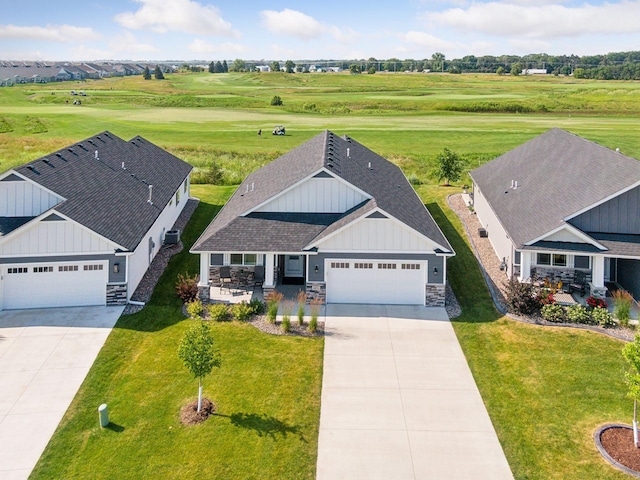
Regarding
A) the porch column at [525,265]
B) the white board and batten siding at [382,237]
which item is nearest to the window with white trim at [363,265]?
the white board and batten siding at [382,237]

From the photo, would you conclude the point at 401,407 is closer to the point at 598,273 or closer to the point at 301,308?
the point at 301,308

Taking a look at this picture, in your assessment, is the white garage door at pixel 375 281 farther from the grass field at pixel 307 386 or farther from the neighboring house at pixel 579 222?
the neighboring house at pixel 579 222

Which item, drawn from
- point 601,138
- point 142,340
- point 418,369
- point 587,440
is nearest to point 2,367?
point 142,340

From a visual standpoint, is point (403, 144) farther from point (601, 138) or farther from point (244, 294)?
point (244, 294)

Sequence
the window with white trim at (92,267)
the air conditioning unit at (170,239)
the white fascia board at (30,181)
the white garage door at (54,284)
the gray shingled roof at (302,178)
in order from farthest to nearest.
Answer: the air conditioning unit at (170,239)
the gray shingled roof at (302,178)
the white fascia board at (30,181)
the window with white trim at (92,267)
the white garage door at (54,284)

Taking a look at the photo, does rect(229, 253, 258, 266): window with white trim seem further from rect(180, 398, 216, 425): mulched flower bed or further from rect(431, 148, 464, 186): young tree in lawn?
rect(431, 148, 464, 186): young tree in lawn

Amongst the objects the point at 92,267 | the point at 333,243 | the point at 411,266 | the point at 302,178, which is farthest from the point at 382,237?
the point at 92,267

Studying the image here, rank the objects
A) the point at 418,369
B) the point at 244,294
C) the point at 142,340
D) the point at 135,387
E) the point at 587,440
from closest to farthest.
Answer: the point at 587,440
the point at 135,387
the point at 418,369
the point at 142,340
the point at 244,294
